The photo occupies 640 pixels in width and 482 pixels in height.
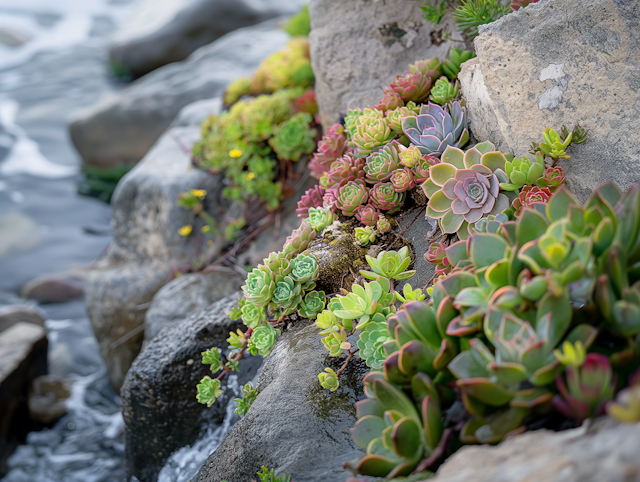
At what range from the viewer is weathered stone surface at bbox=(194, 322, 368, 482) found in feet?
4.83

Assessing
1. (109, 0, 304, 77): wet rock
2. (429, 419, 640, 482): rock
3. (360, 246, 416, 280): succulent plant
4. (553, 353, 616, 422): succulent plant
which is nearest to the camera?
(429, 419, 640, 482): rock

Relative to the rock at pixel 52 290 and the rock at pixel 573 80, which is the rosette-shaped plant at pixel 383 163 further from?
the rock at pixel 52 290

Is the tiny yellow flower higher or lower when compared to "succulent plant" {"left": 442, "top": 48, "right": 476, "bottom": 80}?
lower

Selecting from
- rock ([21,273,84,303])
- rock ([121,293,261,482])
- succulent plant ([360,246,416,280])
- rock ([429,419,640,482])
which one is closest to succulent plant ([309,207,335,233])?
succulent plant ([360,246,416,280])

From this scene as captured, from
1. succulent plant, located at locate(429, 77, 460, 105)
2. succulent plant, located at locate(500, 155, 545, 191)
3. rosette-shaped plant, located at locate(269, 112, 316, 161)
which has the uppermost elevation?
succulent plant, located at locate(429, 77, 460, 105)

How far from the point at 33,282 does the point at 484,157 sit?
21.7 feet

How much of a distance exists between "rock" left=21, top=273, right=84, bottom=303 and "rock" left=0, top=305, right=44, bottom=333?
55 centimetres

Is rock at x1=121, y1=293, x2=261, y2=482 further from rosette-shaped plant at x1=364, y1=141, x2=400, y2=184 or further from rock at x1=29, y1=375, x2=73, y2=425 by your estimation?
rock at x1=29, y1=375, x2=73, y2=425

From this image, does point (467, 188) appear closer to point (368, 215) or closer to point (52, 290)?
point (368, 215)

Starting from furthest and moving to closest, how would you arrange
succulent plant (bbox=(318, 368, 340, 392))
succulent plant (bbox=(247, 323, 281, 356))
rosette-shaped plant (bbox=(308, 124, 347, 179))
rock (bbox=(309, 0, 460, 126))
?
rock (bbox=(309, 0, 460, 126)) → rosette-shaped plant (bbox=(308, 124, 347, 179)) → succulent plant (bbox=(247, 323, 281, 356)) → succulent plant (bbox=(318, 368, 340, 392))

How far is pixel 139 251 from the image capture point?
4.29 meters

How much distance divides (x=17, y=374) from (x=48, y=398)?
0.38 m

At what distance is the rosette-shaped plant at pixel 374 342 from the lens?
1491mm

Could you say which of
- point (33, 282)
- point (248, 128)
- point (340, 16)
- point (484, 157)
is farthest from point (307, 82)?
point (33, 282)
